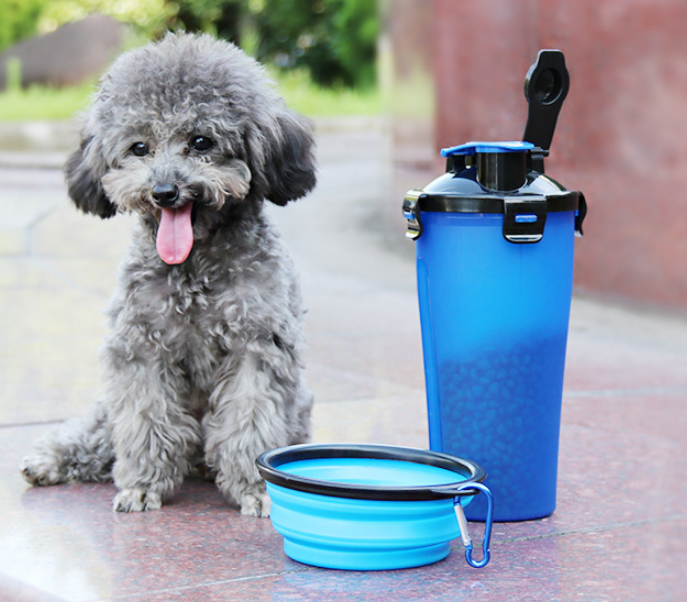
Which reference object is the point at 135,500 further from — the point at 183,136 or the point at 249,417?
the point at 183,136

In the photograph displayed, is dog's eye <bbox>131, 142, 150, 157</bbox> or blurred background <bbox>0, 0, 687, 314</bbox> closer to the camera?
dog's eye <bbox>131, 142, 150, 157</bbox>

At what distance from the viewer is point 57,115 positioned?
757 inches

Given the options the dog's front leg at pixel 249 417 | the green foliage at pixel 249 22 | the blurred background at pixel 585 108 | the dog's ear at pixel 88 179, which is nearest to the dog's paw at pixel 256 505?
the dog's front leg at pixel 249 417

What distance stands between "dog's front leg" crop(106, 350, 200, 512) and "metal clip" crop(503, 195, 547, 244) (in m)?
1.26

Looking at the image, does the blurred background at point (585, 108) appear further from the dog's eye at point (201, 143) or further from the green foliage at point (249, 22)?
the green foliage at point (249, 22)

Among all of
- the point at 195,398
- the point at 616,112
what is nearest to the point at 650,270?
the point at 616,112

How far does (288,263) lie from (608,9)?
4.77 metres

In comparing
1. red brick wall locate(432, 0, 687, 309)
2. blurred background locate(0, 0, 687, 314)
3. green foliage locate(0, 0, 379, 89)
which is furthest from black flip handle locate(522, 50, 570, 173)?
green foliage locate(0, 0, 379, 89)

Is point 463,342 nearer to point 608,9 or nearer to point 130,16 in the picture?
point 608,9

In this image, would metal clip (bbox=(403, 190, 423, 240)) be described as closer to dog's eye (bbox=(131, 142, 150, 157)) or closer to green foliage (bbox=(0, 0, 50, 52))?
dog's eye (bbox=(131, 142, 150, 157))

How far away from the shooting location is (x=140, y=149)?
3.68 meters

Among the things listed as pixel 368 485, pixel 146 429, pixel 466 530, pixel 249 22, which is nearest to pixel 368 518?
pixel 368 485

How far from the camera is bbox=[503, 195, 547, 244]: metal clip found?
11.5 ft

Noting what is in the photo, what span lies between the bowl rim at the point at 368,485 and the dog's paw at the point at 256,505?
0.27 metres
